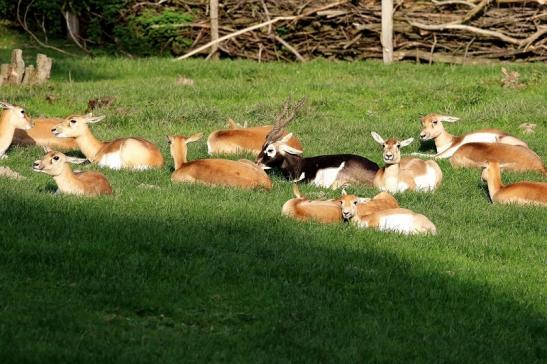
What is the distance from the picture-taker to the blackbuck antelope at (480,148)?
13.2 meters

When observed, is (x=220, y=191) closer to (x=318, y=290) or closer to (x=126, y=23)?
(x=318, y=290)

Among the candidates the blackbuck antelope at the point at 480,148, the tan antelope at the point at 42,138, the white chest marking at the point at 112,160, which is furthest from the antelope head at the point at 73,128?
the blackbuck antelope at the point at 480,148

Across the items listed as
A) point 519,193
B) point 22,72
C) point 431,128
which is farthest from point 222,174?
point 22,72

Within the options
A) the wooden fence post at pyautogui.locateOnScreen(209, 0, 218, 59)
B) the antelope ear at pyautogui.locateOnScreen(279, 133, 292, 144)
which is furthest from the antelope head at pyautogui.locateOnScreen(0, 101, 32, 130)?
the wooden fence post at pyautogui.locateOnScreen(209, 0, 218, 59)

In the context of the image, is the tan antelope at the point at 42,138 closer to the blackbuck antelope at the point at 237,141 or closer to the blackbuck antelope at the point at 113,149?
the blackbuck antelope at the point at 113,149

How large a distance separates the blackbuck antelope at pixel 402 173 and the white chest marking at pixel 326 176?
416 mm

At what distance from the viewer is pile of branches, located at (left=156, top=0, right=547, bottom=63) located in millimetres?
21375

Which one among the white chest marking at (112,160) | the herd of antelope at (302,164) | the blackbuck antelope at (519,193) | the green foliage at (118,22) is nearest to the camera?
the herd of antelope at (302,164)

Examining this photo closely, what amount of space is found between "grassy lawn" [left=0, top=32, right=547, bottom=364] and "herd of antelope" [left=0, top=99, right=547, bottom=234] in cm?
25

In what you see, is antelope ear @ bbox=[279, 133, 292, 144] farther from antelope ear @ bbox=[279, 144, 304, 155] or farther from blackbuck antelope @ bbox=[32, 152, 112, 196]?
blackbuck antelope @ bbox=[32, 152, 112, 196]

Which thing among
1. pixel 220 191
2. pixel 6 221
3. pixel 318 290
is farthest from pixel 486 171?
pixel 6 221

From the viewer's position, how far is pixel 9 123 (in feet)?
43.4

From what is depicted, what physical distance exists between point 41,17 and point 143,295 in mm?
18644

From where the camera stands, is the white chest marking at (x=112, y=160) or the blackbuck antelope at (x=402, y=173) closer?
the blackbuck antelope at (x=402, y=173)
